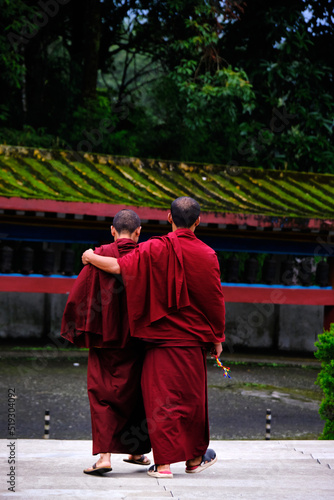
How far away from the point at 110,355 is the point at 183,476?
0.81 metres

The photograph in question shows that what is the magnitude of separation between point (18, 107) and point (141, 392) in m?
Answer: 10.8

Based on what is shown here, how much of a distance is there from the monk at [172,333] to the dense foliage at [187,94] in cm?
873

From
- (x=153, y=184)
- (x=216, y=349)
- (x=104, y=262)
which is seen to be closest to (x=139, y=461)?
(x=216, y=349)

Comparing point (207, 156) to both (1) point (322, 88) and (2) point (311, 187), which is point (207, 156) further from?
(2) point (311, 187)

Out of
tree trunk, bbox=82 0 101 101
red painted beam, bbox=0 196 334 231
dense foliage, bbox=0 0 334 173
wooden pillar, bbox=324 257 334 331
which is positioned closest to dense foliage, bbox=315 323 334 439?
red painted beam, bbox=0 196 334 231

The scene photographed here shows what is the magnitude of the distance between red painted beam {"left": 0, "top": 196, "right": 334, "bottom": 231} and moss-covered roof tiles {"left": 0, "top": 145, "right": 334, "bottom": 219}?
0.21 ft

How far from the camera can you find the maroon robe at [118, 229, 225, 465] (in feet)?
12.9

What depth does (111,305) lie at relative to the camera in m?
4.05

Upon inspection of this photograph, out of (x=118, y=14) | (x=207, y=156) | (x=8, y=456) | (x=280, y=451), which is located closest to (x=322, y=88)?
(x=207, y=156)

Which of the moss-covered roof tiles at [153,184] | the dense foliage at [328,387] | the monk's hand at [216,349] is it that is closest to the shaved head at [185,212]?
the monk's hand at [216,349]

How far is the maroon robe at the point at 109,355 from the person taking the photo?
13.1 ft

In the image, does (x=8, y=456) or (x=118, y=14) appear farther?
(x=118, y=14)

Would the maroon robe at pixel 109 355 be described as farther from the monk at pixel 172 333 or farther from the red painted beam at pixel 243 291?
the red painted beam at pixel 243 291

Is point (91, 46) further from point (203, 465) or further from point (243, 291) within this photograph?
point (203, 465)
